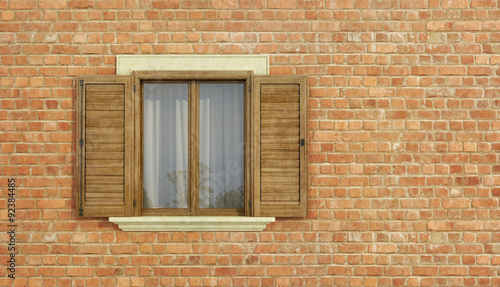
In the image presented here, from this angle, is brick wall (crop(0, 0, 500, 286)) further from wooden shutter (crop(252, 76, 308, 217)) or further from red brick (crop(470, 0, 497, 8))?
wooden shutter (crop(252, 76, 308, 217))

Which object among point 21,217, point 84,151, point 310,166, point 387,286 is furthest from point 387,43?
point 21,217

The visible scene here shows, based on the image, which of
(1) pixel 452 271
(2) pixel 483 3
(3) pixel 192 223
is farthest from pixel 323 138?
(2) pixel 483 3

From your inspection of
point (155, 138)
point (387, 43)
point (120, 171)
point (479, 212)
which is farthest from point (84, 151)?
point (479, 212)

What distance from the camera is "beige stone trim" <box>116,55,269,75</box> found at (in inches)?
150

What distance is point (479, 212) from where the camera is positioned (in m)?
3.79

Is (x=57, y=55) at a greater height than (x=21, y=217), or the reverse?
(x=57, y=55)

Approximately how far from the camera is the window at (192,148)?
3750mm

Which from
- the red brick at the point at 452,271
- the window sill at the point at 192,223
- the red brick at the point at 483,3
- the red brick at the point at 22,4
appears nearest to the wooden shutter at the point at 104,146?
the window sill at the point at 192,223

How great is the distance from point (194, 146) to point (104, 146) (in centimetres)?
86

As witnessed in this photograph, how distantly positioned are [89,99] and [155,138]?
727 millimetres

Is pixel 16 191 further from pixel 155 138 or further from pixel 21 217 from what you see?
pixel 155 138

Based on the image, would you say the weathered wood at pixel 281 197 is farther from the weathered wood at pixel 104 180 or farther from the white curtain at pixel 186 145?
the weathered wood at pixel 104 180

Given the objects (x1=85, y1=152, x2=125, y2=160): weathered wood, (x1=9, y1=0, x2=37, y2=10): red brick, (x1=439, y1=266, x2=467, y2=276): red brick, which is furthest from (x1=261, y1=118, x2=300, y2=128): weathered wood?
(x1=9, y1=0, x2=37, y2=10): red brick

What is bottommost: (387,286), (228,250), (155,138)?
(387,286)
